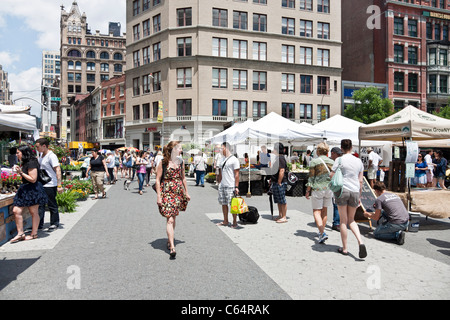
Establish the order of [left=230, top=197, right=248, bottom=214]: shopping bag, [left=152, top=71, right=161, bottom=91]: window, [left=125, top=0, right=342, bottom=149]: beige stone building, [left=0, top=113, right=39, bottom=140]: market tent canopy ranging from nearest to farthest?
[left=0, top=113, right=39, bottom=140]: market tent canopy, [left=230, top=197, right=248, bottom=214]: shopping bag, [left=125, top=0, right=342, bottom=149]: beige stone building, [left=152, top=71, right=161, bottom=91]: window

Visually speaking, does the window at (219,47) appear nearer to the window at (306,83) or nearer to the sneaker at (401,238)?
the window at (306,83)

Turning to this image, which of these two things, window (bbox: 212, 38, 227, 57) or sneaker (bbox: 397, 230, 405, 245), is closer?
sneaker (bbox: 397, 230, 405, 245)

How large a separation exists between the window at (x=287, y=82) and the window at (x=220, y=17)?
960 centimetres

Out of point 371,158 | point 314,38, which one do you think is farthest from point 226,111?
point 371,158

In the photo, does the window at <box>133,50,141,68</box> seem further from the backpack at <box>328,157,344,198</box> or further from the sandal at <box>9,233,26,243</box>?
the backpack at <box>328,157,344,198</box>

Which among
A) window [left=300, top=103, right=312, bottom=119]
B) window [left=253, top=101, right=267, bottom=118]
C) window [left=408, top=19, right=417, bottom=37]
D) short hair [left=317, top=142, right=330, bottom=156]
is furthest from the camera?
window [left=408, top=19, right=417, bottom=37]

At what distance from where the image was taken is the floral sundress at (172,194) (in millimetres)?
5428

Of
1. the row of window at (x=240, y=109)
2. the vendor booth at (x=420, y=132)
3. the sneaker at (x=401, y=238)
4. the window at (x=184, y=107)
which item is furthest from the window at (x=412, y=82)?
the sneaker at (x=401, y=238)

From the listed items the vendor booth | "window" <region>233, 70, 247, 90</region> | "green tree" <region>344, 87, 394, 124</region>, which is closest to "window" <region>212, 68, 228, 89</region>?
"window" <region>233, 70, 247, 90</region>

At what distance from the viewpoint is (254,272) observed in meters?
4.66

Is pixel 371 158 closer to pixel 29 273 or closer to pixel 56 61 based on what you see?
pixel 29 273

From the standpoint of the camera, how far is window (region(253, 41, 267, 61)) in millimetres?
40109

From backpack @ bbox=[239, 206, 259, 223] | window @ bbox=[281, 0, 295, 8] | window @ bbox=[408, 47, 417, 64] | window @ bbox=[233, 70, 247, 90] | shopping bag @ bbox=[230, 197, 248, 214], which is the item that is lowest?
backpack @ bbox=[239, 206, 259, 223]

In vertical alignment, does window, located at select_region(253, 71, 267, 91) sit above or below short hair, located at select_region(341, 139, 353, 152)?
above
